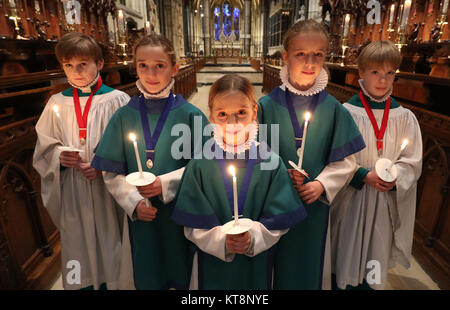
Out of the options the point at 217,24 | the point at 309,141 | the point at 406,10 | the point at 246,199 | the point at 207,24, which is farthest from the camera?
the point at 217,24

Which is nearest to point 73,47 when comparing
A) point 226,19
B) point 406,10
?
point 406,10

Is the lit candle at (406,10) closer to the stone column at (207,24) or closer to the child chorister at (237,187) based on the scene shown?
the child chorister at (237,187)

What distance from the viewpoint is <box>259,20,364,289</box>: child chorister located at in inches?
55.7

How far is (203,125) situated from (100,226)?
38.7 inches

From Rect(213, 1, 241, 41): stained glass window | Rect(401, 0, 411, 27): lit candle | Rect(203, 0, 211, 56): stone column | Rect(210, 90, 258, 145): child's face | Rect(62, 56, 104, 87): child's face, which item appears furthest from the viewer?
Rect(213, 1, 241, 41): stained glass window

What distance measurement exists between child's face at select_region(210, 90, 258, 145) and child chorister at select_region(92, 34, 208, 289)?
1.09 ft

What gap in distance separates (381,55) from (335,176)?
0.71 metres

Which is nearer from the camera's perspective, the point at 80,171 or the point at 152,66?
the point at 152,66

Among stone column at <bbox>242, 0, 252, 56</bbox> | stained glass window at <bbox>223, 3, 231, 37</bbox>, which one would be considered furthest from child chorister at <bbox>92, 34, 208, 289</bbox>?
stained glass window at <bbox>223, 3, 231, 37</bbox>

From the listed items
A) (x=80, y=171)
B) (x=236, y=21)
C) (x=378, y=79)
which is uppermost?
(x=236, y=21)

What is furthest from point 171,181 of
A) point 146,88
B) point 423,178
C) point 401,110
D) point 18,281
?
point 423,178

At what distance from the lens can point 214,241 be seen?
1.21 metres

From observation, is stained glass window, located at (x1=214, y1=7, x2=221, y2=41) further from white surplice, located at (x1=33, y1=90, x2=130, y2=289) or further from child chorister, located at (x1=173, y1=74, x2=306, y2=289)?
child chorister, located at (x1=173, y1=74, x2=306, y2=289)

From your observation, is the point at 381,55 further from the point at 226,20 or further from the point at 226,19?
the point at 226,19
